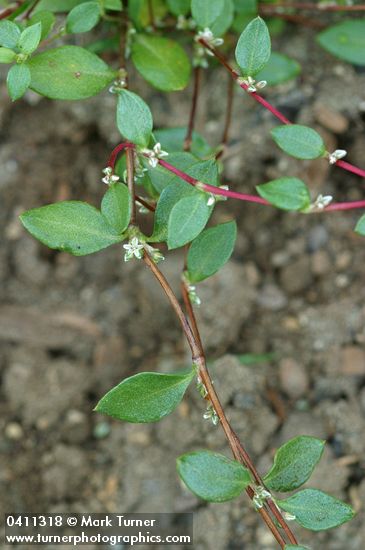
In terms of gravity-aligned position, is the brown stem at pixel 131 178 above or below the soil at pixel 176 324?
above

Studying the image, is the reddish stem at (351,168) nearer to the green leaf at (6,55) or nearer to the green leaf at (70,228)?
the green leaf at (70,228)

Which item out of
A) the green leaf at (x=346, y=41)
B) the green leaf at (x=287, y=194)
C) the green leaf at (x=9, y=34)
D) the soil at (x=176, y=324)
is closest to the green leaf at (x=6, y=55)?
the green leaf at (x=9, y=34)

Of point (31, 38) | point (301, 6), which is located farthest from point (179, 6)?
point (31, 38)

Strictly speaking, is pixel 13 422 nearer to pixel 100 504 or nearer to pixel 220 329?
pixel 100 504

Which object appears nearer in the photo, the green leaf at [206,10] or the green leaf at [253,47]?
the green leaf at [253,47]

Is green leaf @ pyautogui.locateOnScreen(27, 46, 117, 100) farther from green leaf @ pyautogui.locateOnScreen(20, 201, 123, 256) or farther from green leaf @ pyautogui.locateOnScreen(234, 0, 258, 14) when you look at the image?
green leaf @ pyautogui.locateOnScreen(234, 0, 258, 14)

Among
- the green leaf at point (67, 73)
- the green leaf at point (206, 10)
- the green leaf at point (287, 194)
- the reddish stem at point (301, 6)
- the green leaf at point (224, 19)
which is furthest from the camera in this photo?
the reddish stem at point (301, 6)

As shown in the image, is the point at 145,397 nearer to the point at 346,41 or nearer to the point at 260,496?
the point at 260,496
